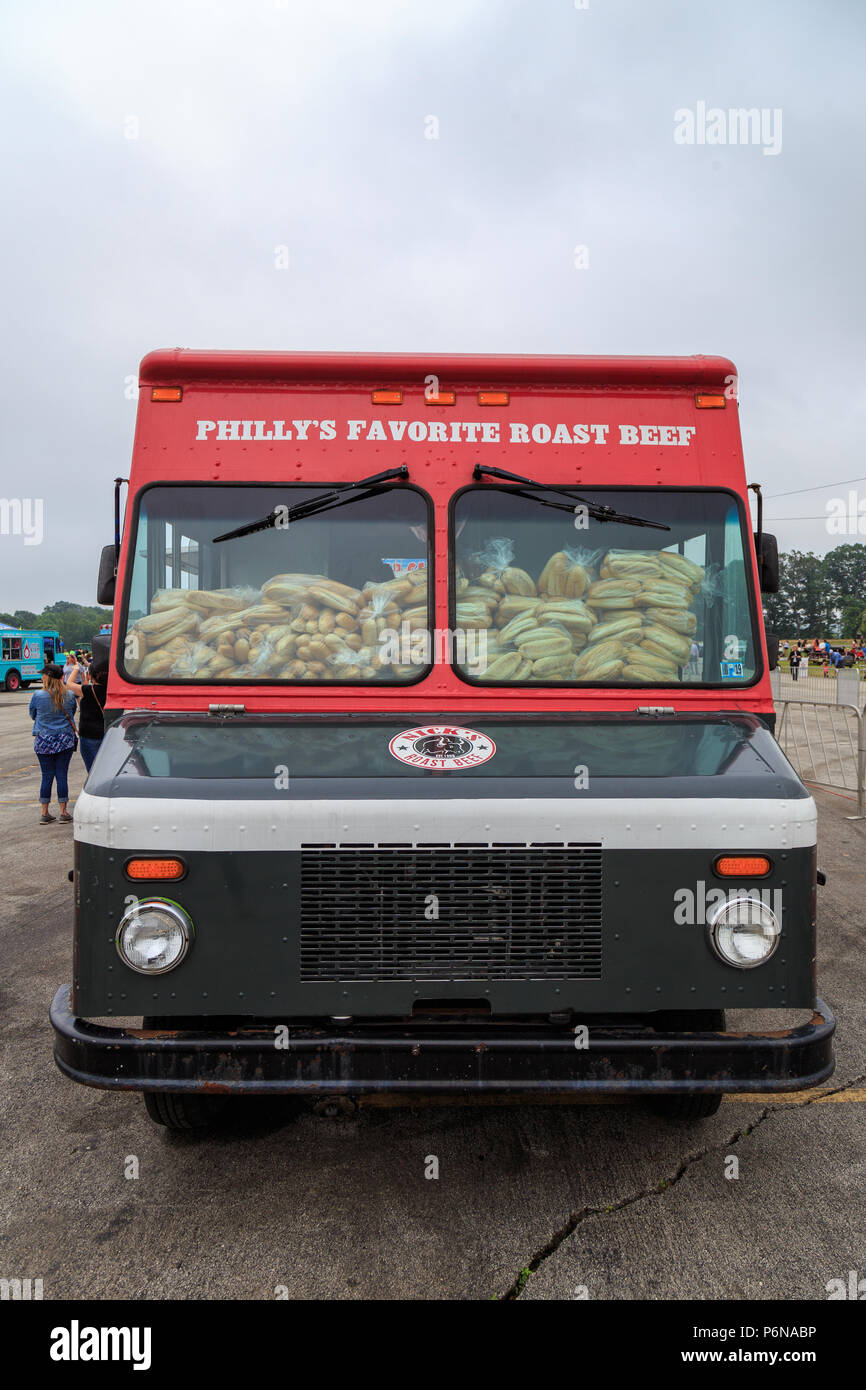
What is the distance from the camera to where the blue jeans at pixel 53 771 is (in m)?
8.75

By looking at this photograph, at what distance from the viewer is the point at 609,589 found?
337 cm

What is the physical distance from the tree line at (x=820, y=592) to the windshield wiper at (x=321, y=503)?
385ft

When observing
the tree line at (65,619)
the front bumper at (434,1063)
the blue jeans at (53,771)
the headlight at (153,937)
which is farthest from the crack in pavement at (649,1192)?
the tree line at (65,619)

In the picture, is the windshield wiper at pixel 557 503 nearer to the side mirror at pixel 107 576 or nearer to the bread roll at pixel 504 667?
the bread roll at pixel 504 667

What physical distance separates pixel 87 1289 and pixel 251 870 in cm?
129

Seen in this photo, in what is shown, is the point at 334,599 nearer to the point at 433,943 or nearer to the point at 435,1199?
the point at 433,943

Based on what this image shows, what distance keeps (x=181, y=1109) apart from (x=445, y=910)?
1.38 metres

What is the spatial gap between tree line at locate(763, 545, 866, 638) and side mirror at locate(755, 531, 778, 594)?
11648 centimetres

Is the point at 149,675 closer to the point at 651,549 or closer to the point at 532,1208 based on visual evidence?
the point at 651,549

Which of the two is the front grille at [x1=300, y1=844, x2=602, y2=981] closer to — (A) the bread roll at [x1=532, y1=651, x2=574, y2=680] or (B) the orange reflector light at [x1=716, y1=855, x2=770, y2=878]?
(B) the orange reflector light at [x1=716, y1=855, x2=770, y2=878]

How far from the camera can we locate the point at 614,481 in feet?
11.1

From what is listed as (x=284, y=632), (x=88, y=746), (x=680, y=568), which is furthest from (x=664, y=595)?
(x=88, y=746)

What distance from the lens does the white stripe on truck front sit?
249cm
